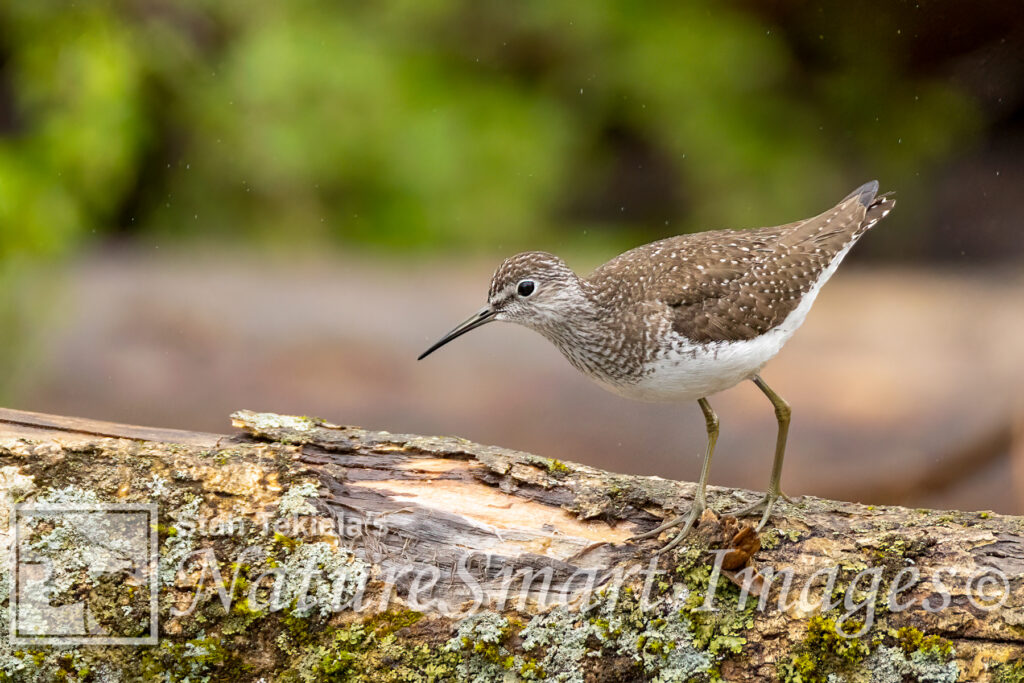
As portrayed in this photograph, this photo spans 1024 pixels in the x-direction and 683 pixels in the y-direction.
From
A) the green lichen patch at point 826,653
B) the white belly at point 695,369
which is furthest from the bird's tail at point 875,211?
the green lichen patch at point 826,653

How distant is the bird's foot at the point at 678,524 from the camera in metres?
3.08

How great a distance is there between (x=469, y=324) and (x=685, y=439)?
2563 mm

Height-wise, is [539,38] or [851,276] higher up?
[539,38]

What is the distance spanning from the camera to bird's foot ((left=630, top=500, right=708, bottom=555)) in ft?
10.1

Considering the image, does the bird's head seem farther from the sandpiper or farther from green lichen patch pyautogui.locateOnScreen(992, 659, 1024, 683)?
green lichen patch pyautogui.locateOnScreen(992, 659, 1024, 683)

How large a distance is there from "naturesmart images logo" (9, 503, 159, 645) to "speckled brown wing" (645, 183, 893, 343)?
6.11 feet

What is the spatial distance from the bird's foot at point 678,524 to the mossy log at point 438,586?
0.03 metres

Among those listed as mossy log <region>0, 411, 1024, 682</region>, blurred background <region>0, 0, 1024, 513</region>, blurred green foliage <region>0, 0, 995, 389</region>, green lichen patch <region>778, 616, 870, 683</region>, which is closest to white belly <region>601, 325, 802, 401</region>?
mossy log <region>0, 411, 1024, 682</region>

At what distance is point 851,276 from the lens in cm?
697

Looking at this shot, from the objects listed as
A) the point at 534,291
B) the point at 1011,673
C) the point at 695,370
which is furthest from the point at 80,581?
the point at 1011,673

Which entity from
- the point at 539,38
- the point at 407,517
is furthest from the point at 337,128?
the point at 407,517

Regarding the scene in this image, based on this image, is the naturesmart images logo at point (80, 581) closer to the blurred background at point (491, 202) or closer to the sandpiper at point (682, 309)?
the sandpiper at point (682, 309)

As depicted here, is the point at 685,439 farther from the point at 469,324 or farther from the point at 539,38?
the point at 539,38

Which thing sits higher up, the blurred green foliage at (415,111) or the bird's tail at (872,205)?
the blurred green foliage at (415,111)
